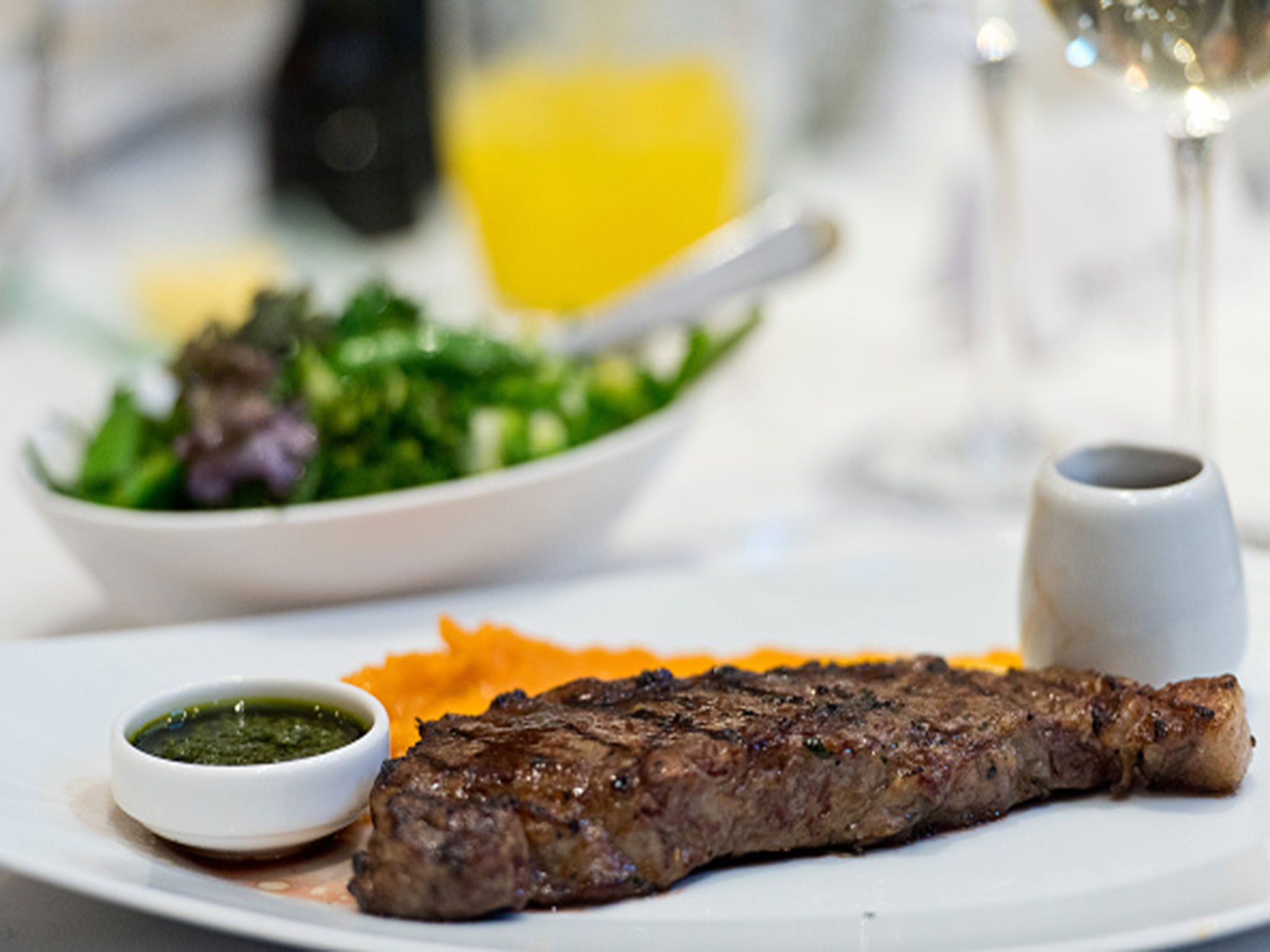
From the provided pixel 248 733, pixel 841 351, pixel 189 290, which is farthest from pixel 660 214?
pixel 248 733

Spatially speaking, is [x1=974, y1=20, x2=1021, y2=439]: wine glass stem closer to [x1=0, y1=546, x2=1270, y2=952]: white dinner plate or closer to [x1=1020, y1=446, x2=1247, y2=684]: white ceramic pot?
[x1=0, y1=546, x2=1270, y2=952]: white dinner plate

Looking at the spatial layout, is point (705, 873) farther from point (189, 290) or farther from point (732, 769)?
point (189, 290)

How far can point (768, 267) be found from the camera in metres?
2.83

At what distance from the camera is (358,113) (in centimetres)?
452

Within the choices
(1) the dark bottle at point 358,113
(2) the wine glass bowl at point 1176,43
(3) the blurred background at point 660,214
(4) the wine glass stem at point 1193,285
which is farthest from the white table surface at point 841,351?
(2) the wine glass bowl at point 1176,43

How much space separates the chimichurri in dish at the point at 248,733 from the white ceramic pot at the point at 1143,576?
0.77 m

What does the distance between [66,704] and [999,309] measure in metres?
1.70

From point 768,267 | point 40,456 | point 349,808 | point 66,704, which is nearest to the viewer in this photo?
point 349,808

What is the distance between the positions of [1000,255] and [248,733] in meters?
1.67

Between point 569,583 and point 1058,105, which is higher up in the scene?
point 1058,105

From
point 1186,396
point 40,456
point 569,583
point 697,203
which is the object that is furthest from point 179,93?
point 1186,396

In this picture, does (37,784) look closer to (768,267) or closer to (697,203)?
(768,267)

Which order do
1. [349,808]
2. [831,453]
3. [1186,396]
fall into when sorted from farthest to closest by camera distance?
[831,453]
[1186,396]
[349,808]

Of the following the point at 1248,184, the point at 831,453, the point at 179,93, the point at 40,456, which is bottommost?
the point at 831,453
